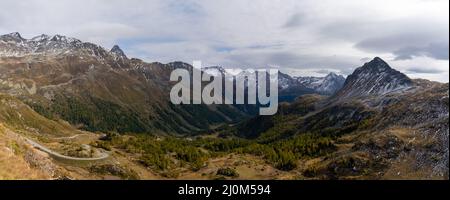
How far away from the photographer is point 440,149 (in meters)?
173
